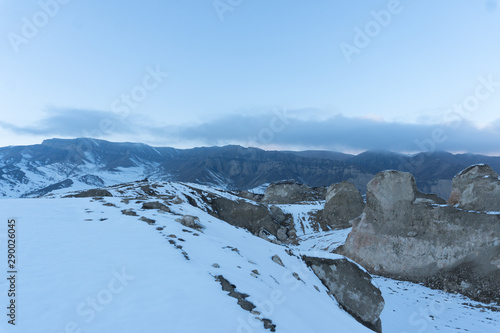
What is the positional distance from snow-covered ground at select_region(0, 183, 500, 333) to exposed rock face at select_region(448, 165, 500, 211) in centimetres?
1502

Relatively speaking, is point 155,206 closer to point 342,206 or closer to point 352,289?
point 352,289

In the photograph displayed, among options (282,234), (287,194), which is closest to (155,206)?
(282,234)

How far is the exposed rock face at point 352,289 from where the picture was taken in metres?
13.2

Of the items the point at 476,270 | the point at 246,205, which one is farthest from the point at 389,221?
the point at 246,205

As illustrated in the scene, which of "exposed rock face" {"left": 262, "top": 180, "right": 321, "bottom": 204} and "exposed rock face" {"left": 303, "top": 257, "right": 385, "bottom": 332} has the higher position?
"exposed rock face" {"left": 303, "top": 257, "right": 385, "bottom": 332}

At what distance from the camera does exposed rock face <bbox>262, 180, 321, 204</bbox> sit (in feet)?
278

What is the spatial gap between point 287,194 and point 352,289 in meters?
72.1

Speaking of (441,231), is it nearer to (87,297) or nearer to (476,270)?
(476,270)

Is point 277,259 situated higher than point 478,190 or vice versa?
point 478,190

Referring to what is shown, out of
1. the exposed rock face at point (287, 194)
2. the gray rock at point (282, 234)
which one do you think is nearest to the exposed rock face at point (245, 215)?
the gray rock at point (282, 234)

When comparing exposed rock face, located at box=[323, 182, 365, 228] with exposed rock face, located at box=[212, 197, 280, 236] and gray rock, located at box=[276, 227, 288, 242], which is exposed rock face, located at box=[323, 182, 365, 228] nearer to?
gray rock, located at box=[276, 227, 288, 242]

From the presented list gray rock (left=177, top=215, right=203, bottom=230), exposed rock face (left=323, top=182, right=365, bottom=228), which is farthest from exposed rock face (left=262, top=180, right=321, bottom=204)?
gray rock (left=177, top=215, right=203, bottom=230)

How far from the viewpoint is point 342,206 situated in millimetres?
52406

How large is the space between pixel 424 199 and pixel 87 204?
3473 centimetres
